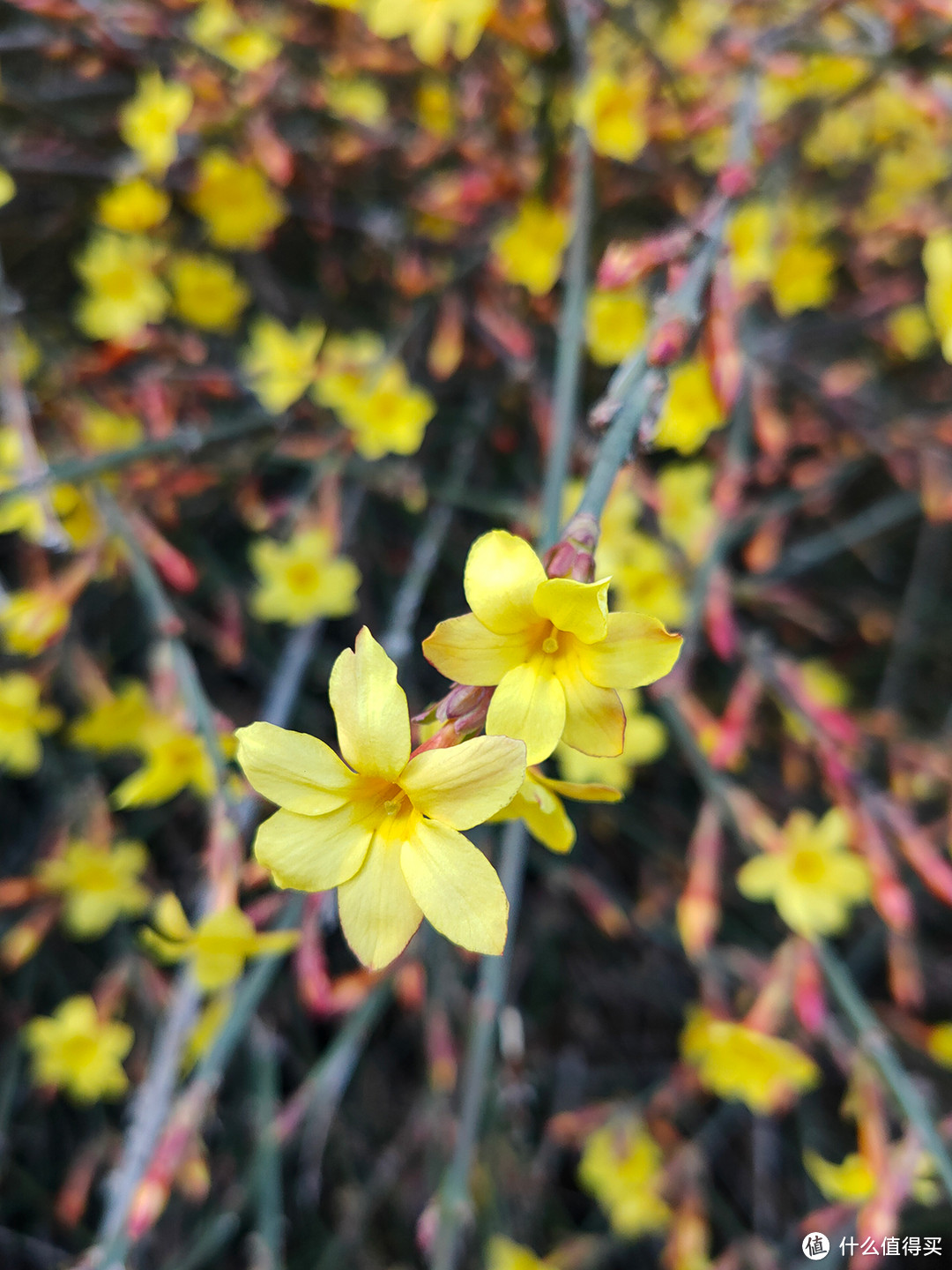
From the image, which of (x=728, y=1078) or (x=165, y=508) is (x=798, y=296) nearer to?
(x=165, y=508)

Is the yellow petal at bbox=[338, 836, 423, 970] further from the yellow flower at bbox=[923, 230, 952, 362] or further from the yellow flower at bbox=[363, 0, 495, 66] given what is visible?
the yellow flower at bbox=[363, 0, 495, 66]

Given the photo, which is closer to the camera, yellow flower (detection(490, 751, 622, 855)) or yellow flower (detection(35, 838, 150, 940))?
yellow flower (detection(490, 751, 622, 855))

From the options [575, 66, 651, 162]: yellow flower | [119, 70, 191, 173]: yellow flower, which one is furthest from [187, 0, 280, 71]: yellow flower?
[575, 66, 651, 162]: yellow flower

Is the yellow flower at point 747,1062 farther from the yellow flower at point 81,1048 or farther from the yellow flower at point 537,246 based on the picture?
the yellow flower at point 537,246

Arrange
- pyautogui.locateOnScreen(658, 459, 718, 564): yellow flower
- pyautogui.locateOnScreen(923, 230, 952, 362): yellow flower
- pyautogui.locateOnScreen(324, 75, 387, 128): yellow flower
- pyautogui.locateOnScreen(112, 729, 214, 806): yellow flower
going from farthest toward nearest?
pyautogui.locateOnScreen(324, 75, 387, 128): yellow flower
pyautogui.locateOnScreen(658, 459, 718, 564): yellow flower
pyautogui.locateOnScreen(112, 729, 214, 806): yellow flower
pyautogui.locateOnScreen(923, 230, 952, 362): yellow flower

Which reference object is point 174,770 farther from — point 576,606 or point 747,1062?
point 747,1062

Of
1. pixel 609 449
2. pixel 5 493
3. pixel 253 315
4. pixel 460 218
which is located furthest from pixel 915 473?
pixel 5 493
